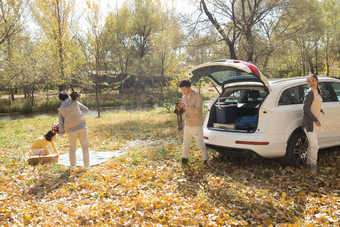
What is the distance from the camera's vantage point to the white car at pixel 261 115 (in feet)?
17.0

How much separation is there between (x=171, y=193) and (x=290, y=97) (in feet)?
10.3

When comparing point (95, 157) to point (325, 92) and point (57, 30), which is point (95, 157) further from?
point (57, 30)

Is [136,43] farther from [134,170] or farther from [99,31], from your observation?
[134,170]

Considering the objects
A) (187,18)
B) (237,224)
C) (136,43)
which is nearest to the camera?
(237,224)

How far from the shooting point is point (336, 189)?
4688 millimetres

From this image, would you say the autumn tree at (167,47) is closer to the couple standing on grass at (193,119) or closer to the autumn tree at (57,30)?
the autumn tree at (57,30)

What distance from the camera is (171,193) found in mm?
4770

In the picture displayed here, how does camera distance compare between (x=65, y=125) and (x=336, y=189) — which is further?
(x=65, y=125)

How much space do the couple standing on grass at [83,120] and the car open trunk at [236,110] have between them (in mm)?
458

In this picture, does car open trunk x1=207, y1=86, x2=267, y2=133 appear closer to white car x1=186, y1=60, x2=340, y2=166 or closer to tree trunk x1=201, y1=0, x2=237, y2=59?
white car x1=186, y1=60, x2=340, y2=166

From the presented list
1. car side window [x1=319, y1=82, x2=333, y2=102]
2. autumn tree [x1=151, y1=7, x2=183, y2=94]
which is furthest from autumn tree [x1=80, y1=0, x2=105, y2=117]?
car side window [x1=319, y1=82, x2=333, y2=102]

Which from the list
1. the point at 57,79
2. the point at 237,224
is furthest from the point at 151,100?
the point at 237,224

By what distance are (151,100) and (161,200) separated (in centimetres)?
2816

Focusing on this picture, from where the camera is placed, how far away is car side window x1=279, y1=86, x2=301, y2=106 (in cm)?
547
